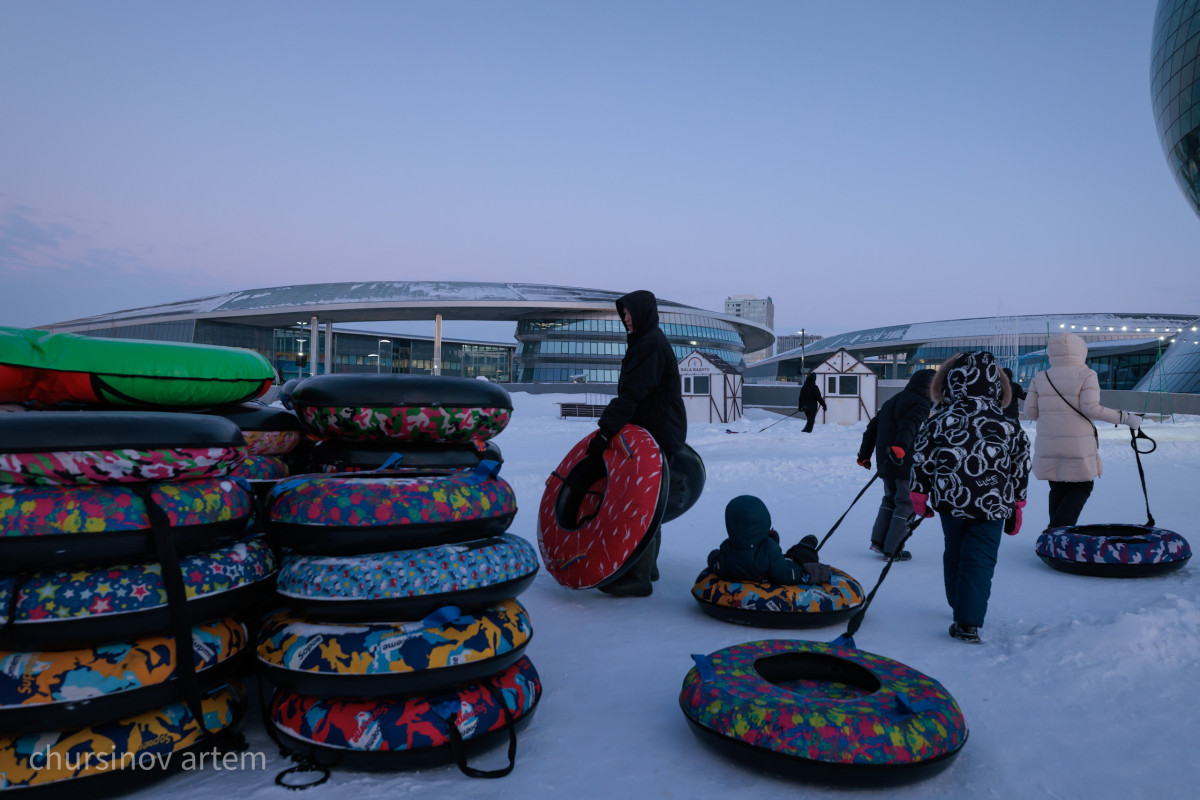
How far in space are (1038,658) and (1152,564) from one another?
2337 millimetres

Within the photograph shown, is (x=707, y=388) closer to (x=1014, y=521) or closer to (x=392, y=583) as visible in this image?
(x=1014, y=521)

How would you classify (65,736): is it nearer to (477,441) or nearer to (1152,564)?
(477,441)

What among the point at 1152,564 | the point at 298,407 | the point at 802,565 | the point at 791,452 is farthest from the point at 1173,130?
the point at 298,407

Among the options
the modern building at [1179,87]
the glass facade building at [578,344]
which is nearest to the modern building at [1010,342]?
the glass facade building at [578,344]

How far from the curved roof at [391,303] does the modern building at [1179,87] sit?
32.8m

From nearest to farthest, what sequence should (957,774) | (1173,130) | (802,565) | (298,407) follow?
(957,774), (298,407), (802,565), (1173,130)

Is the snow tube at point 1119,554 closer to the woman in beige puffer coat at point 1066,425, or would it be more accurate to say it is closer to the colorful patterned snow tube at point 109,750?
the woman in beige puffer coat at point 1066,425

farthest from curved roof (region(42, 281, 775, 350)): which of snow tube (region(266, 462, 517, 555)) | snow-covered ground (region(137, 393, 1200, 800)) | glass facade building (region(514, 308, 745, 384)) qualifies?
snow tube (region(266, 462, 517, 555))

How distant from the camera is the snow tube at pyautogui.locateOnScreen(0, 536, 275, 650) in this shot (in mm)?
2102

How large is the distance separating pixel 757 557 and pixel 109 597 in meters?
3.09

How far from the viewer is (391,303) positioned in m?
53.1

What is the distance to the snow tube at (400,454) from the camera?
3.28 m

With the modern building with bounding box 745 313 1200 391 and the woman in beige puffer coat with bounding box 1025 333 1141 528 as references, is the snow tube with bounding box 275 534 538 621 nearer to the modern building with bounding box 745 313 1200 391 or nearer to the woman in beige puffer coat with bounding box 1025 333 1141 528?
the woman in beige puffer coat with bounding box 1025 333 1141 528

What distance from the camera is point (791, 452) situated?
45.0ft
